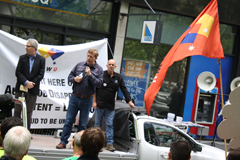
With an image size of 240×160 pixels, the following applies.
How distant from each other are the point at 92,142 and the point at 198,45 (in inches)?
108

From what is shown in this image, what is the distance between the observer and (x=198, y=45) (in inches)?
202

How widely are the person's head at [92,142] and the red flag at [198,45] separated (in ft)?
6.48

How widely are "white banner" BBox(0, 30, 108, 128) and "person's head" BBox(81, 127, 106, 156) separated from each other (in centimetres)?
463

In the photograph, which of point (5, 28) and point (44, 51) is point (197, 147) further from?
point (5, 28)

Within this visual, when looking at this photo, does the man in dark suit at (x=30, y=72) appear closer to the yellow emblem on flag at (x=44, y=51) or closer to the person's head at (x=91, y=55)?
the yellow emblem on flag at (x=44, y=51)

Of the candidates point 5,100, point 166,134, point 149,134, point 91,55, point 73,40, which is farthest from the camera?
point 73,40

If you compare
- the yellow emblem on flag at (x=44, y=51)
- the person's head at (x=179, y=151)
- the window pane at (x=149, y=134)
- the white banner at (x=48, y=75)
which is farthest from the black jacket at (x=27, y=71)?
the person's head at (x=179, y=151)

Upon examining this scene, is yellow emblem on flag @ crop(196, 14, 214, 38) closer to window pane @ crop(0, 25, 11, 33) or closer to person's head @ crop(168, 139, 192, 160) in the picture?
person's head @ crop(168, 139, 192, 160)

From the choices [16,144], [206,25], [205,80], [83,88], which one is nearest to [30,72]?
[83,88]

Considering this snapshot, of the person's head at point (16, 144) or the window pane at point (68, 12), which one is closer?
the person's head at point (16, 144)

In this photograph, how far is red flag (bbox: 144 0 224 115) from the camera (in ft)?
16.6

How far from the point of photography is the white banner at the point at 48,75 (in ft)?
24.0

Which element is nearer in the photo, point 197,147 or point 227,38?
point 197,147

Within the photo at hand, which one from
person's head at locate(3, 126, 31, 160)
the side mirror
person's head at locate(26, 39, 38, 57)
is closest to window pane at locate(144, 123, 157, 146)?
the side mirror
